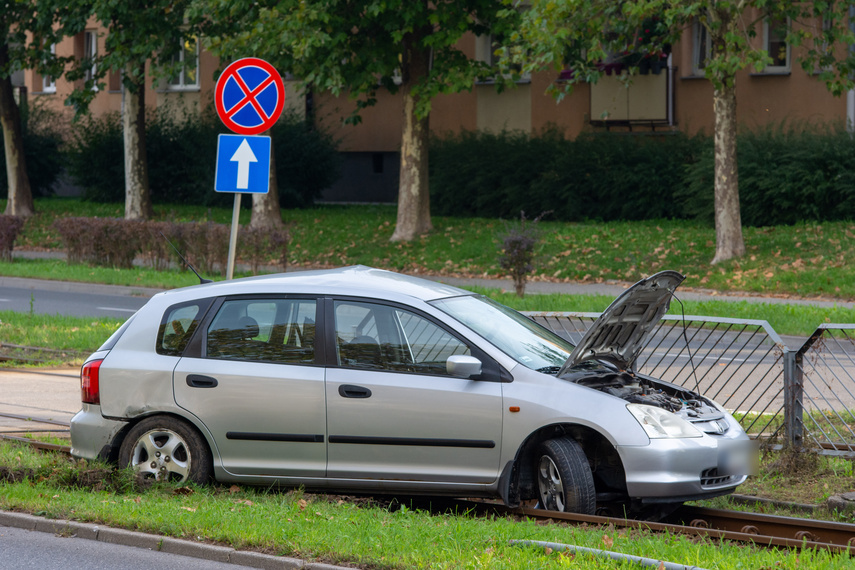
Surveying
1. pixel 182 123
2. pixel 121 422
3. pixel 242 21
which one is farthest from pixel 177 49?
pixel 121 422

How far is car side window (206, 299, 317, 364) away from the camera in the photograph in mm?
6355

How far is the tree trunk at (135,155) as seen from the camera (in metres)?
28.5

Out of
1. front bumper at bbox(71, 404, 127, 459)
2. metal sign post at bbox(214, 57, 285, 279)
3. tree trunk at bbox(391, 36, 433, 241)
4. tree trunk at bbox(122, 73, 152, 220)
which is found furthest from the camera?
tree trunk at bbox(122, 73, 152, 220)

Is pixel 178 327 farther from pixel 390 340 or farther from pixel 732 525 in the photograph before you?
pixel 732 525

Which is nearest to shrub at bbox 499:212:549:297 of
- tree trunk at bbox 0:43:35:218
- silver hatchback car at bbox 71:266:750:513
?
silver hatchback car at bbox 71:266:750:513

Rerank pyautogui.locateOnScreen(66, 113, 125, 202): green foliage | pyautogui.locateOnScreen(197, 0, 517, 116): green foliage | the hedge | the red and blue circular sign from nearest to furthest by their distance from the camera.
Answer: the red and blue circular sign
pyautogui.locateOnScreen(197, 0, 517, 116): green foliage
the hedge
pyautogui.locateOnScreen(66, 113, 125, 202): green foliage

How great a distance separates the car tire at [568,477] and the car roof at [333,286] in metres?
1.22

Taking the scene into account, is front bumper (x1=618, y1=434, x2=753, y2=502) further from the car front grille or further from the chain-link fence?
the chain-link fence

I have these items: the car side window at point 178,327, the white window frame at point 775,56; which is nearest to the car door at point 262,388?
the car side window at point 178,327

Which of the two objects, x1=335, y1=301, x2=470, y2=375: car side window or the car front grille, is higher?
x1=335, y1=301, x2=470, y2=375: car side window

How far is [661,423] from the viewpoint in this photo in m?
5.82

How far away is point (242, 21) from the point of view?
22.7m

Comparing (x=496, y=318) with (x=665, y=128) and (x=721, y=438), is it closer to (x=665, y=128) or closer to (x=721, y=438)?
(x=721, y=438)

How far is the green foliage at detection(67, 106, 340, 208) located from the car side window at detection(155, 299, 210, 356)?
25.6 metres
